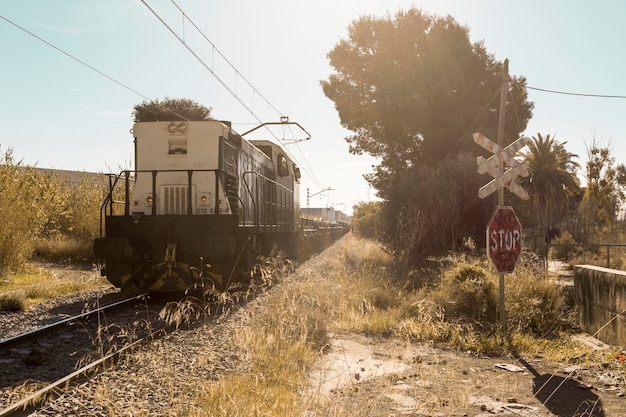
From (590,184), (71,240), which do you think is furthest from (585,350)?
(590,184)

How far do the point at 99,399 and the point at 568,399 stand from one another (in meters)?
4.23

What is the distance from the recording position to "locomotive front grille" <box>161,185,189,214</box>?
11.0m

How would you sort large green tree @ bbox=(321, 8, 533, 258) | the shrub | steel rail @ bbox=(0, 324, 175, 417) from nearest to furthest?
steel rail @ bbox=(0, 324, 175, 417) < the shrub < large green tree @ bbox=(321, 8, 533, 258)

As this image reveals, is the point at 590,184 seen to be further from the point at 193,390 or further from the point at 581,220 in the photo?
the point at 193,390

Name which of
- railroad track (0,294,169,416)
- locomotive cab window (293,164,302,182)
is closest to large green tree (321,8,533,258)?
locomotive cab window (293,164,302,182)

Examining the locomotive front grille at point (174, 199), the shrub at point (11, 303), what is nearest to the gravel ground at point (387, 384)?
the shrub at point (11, 303)

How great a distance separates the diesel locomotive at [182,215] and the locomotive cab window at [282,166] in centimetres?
420

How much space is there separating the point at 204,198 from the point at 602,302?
7217 mm

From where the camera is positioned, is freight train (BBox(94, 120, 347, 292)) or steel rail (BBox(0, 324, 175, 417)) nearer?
steel rail (BBox(0, 324, 175, 417))

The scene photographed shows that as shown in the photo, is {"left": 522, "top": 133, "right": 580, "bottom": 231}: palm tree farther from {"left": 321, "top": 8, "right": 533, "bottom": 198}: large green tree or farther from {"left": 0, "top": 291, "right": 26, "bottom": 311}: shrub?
{"left": 0, "top": 291, "right": 26, "bottom": 311}: shrub

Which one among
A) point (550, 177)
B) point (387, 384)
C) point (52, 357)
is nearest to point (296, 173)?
point (52, 357)

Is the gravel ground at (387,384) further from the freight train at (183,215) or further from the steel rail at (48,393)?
the freight train at (183,215)

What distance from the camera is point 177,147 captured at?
36.9 feet

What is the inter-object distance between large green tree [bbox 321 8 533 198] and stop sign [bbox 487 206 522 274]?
16404mm
